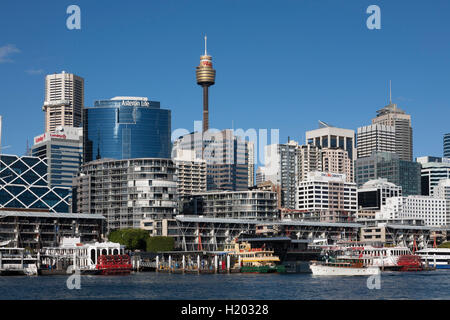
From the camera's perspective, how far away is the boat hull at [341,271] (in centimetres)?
13650

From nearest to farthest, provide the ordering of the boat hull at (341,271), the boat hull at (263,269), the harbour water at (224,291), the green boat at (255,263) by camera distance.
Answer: the harbour water at (224,291), the boat hull at (341,271), the boat hull at (263,269), the green boat at (255,263)

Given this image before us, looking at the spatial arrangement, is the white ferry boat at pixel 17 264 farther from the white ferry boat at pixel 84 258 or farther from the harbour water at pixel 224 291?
the harbour water at pixel 224 291

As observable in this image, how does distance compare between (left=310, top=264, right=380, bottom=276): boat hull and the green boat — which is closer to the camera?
(left=310, top=264, right=380, bottom=276): boat hull

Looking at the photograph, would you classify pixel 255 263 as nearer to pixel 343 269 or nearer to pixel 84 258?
pixel 343 269

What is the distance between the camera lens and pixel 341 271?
136750 millimetres

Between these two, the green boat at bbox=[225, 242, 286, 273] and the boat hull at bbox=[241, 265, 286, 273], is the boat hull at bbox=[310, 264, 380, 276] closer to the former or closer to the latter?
the boat hull at bbox=[241, 265, 286, 273]

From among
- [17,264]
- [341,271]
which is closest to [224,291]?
[341,271]

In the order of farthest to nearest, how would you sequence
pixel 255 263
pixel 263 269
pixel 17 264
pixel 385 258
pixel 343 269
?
pixel 385 258, pixel 255 263, pixel 263 269, pixel 17 264, pixel 343 269

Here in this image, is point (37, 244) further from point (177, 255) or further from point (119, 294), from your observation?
point (119, 294)

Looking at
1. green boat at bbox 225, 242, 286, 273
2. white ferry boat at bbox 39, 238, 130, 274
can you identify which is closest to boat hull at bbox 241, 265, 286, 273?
green boat at bbox 225, 242, 286, 273

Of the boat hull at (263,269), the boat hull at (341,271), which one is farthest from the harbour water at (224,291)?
the boat hull at (263,269)

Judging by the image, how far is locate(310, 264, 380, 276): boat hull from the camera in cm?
13650

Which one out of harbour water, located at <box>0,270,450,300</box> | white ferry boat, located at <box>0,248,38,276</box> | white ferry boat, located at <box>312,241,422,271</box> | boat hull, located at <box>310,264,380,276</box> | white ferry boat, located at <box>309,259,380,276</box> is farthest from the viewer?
white ferry boat, located at <box>312,241,422,271</box>

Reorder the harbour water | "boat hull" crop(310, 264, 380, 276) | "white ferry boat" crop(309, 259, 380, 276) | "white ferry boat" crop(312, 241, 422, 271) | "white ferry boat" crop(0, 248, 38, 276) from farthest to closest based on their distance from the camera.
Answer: "white ferry boat" crop(312, 241, 422, 271) < "white ferry boat" crop(0, 248, 38, 276) < "white ferry boat" crop(309, 259, 380, 276) < "boat hull" crop(310, 264, 380, 276) < the harbour water
